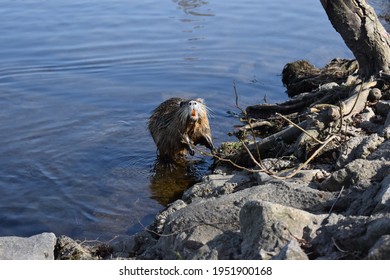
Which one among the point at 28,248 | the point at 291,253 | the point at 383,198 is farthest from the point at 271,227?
the point at 28,248

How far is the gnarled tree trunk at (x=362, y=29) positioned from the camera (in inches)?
332

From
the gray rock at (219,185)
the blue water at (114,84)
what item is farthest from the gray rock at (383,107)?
the blue water at (114,84)

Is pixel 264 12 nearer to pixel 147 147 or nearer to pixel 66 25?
pixel 66 25

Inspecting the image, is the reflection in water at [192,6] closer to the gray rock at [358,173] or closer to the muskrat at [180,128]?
the muskrat at [180,128]

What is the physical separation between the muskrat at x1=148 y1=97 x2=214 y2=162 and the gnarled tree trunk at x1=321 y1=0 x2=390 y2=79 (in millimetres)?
1966

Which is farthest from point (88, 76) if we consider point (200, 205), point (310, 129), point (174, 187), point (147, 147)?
point (200, 205)

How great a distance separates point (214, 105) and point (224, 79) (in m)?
1.30

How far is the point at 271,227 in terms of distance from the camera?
479 centimetres

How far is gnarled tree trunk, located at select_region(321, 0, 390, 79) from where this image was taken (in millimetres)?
8422

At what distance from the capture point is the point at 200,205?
604 cm

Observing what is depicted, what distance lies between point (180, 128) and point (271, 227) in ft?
14.6

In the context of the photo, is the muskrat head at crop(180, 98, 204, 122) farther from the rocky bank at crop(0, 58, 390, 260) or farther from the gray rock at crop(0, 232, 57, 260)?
the gray rock at crop(0, 232, 57, 260)

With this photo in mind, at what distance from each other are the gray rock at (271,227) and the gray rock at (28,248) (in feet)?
6.48

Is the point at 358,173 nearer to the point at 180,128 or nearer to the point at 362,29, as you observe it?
the point at 362,29
